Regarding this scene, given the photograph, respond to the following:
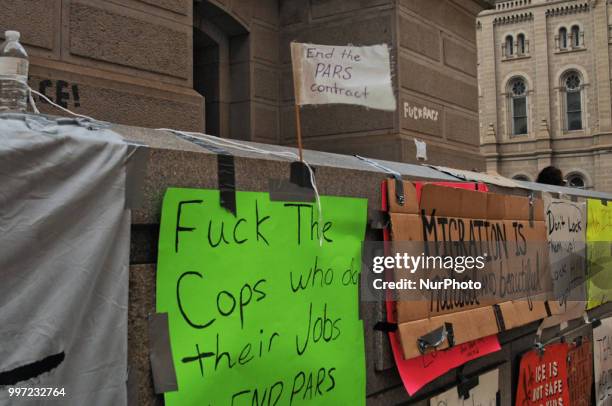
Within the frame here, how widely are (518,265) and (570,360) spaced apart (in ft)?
4.89

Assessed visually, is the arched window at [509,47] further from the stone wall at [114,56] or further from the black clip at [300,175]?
the black clip at [300,175]

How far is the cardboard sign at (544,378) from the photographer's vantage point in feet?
15.3

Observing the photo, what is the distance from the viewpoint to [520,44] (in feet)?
131

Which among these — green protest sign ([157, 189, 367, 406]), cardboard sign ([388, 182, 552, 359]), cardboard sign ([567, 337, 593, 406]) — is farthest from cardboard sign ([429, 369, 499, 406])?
cardboard sign ([567, 337, 593, 406])

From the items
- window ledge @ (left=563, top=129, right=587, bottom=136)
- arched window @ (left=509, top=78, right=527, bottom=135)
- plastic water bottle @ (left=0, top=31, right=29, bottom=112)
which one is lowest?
plastic water bottle @ (left=0, top=31, right=29, bottom=112)

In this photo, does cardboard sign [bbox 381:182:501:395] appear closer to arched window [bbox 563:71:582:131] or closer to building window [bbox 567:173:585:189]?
building window [bbox 567:173:585:189]

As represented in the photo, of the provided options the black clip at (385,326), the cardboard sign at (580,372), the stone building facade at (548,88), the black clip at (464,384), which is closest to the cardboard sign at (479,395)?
the black clip at (464,384)

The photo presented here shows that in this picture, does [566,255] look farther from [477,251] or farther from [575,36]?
[575,36]

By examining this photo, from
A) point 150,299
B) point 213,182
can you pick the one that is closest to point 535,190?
point 213,182

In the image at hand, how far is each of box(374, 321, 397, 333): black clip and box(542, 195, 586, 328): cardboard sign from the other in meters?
2.19

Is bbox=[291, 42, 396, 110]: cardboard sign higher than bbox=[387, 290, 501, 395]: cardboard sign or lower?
higher

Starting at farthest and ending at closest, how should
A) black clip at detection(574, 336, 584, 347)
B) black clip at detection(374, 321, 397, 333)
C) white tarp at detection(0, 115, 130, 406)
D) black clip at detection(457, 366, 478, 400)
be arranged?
black clip at detection(574, 336, 584, 347), black clip at detection(457, 366, 478, 400), black clip at detection(374, 321, 397, 333), white tarp at detection(0, 115, 130, 406)

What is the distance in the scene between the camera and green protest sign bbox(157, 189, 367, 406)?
2295 millimetres

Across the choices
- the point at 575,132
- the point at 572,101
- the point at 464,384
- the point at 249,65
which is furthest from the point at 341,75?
the point at 572,101
